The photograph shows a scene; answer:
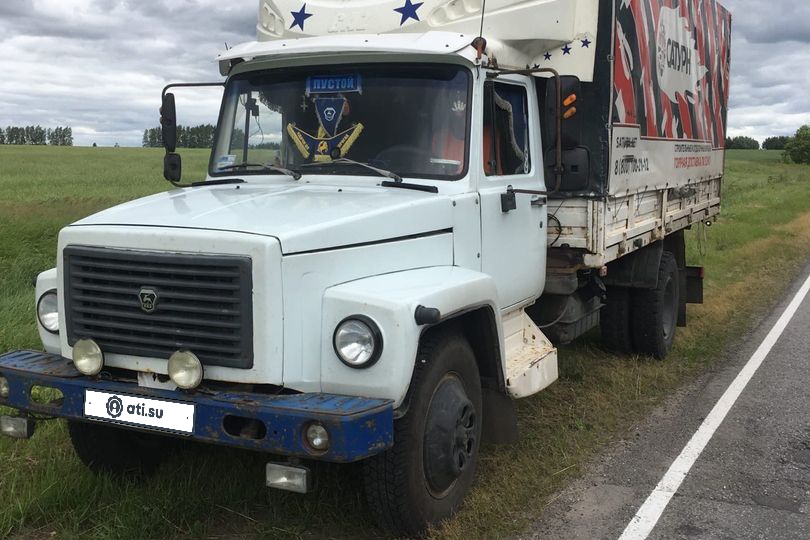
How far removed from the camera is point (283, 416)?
3221 millimetres

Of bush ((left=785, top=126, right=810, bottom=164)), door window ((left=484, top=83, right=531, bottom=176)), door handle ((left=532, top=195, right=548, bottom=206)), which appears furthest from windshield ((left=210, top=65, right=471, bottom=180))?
bush ((left=785, top=126, right=810, bottom=164))

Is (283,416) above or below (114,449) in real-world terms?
above

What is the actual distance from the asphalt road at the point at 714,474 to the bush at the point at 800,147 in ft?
264

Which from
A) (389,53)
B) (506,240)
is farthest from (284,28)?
(506,240)

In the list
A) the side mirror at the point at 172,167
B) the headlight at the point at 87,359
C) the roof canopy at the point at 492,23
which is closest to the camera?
the headlight at the point at 87,359

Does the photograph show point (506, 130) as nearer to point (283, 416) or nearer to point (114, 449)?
point (283, 416)

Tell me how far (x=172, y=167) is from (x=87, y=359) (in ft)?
6.95

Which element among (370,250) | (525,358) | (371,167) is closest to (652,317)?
(525,358)

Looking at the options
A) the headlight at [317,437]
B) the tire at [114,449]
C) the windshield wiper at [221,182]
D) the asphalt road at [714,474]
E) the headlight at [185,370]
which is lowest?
the asphalt road at [714,474]

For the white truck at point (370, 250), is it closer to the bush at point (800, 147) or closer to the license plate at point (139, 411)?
the license plate at point (139, 411)

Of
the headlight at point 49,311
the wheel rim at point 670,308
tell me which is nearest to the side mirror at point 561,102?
the headlight at point 49,311

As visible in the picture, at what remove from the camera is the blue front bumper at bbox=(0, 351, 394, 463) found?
321cm

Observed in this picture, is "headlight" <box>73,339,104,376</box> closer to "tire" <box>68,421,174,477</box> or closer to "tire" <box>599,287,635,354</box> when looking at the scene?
"tire" <box>68,421,174,477</box>

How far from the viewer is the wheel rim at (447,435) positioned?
3787 millimetres
